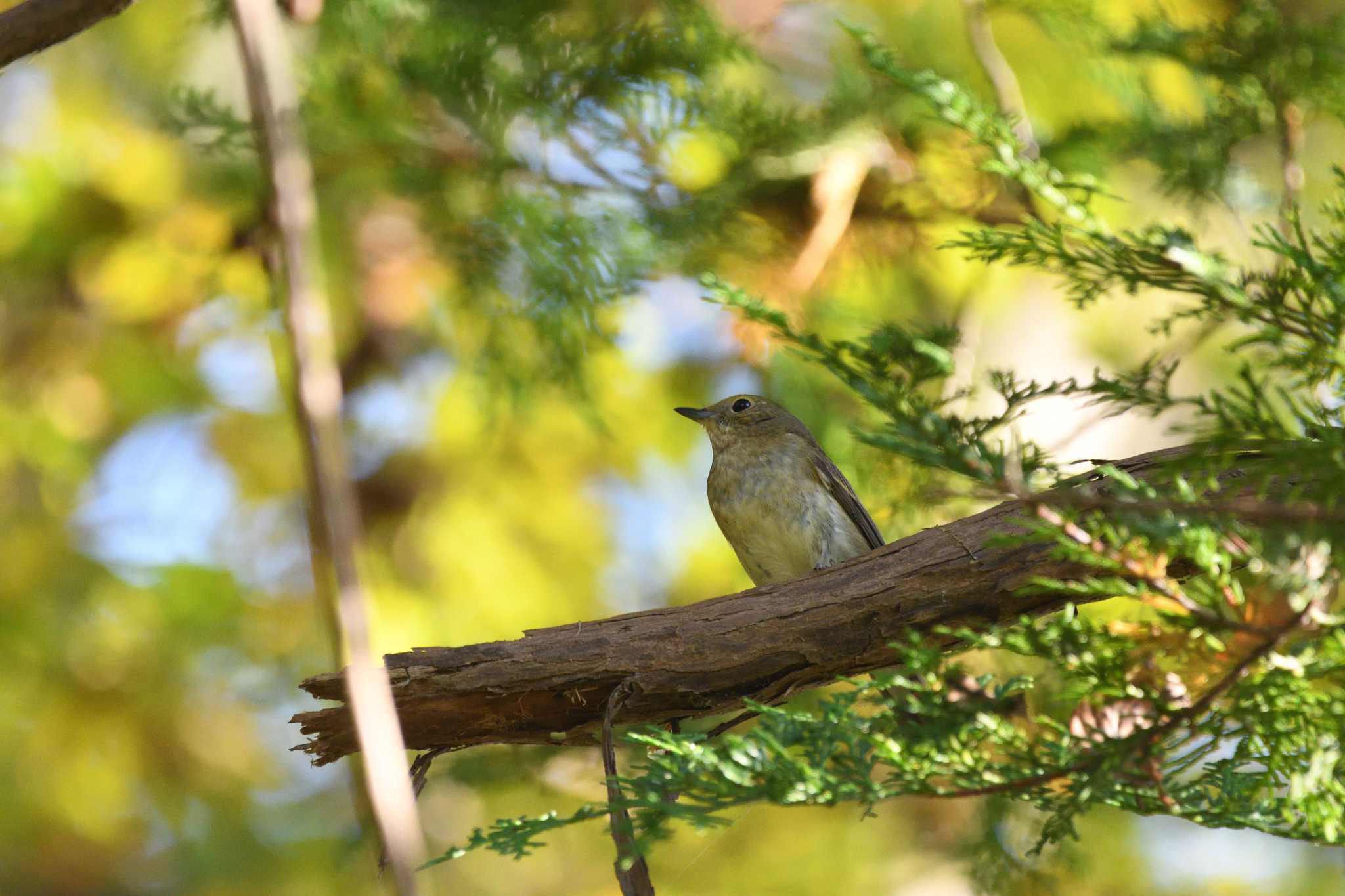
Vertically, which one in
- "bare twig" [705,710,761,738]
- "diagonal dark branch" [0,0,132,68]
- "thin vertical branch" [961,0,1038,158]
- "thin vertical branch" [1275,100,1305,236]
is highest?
"thin vertical branch" [961,0,1038,158]

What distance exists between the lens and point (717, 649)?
8.36ft

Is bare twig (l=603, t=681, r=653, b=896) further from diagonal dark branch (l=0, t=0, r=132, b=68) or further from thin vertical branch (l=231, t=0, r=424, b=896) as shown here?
diagonal dark branch (l=0, t=0, r=132, b=68)

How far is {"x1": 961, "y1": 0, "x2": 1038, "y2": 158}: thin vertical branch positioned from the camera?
3.98 metres

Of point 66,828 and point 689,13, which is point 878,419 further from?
point 66,828

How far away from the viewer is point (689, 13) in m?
4.20

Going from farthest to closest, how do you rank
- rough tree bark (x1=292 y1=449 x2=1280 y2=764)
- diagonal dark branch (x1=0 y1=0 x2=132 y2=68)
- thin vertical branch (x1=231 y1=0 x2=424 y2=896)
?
rough tree bark (x1=292 y1=449 x2=1280 y2=764) < diagonal dark branch (x1=0 y1=0 x2=132 y2=68) < thin vertical branch (x1=231 y1=0 x2=424 y2=896)

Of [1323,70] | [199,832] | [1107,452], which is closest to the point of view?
[1323,70]

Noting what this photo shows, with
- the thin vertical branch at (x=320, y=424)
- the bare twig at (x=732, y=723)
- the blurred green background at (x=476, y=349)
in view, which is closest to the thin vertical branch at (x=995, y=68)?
the blurred green background at (x=476, y=349)

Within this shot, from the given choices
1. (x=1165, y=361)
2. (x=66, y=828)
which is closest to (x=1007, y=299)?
(x=1165, y=361)

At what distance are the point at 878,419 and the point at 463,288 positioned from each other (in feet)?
5.28

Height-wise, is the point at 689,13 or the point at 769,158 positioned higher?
the point at 689,13

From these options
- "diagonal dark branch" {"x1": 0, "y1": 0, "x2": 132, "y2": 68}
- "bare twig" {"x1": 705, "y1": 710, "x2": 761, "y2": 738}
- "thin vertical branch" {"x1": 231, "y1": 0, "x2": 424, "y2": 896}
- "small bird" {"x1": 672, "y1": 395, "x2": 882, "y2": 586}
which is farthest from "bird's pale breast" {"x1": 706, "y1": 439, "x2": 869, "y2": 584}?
"thin vertical branch" {"x1": 231, "y1": 0, "x2": 424, "y2": 896}

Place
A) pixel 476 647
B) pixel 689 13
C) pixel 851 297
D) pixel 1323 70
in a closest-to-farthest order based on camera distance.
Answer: pixel 476 647, pixel 1323 70, pixel 689 13, pixel 851 297

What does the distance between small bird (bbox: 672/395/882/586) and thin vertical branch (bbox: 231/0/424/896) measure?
10.1 ft
